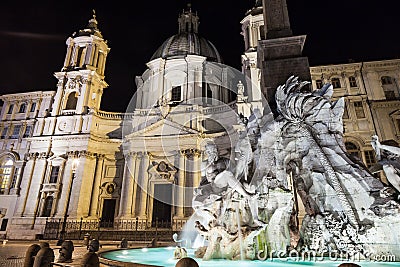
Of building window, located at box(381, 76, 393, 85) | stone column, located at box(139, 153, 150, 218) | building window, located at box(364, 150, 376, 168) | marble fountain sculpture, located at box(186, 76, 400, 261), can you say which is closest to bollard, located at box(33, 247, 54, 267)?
marble fountain sculpture, located at box(186, 76, 400, 261)

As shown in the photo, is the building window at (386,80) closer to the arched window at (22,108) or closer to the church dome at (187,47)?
the church dome at (187,47)

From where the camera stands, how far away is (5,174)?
30.2 m

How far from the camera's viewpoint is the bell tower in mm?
31259

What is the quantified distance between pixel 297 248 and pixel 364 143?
19.8m

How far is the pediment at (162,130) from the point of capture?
27516mm

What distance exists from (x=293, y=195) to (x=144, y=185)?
22.3 metres

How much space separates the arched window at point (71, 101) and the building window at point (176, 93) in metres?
12.2

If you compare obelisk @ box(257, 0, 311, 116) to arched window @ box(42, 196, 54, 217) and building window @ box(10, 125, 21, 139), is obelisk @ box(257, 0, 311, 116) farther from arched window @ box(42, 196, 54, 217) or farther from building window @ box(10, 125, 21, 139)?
building window @ box(10, 125, 21, 139)

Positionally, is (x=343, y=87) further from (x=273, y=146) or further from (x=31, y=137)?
(x=31, y=137)

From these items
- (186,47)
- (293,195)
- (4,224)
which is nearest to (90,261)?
(293,195)

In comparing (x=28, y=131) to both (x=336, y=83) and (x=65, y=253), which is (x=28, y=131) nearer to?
(x=65, y=253)

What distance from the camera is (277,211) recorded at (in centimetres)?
608

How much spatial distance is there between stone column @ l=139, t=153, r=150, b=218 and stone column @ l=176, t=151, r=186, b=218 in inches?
140

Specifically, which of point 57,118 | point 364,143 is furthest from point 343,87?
→ point 57,118
